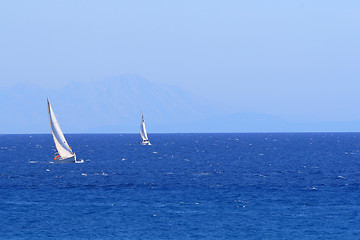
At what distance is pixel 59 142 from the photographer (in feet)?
422

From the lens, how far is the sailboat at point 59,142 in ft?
416

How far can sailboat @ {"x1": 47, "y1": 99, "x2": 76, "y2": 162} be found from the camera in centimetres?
12675

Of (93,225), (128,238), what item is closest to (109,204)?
(93,225)

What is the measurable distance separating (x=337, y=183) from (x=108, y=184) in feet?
132

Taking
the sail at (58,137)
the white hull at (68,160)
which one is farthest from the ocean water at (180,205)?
the white hull at (68,160)

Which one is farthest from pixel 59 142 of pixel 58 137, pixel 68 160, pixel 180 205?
pixel 180 205

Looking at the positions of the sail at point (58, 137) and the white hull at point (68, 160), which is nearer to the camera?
the sail at point (58, 137)

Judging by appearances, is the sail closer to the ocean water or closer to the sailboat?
the sailboat

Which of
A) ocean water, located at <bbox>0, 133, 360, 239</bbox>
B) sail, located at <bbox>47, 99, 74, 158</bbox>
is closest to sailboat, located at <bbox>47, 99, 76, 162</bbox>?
sail, located at <bbox>47, 99, 74, 158</bbox>

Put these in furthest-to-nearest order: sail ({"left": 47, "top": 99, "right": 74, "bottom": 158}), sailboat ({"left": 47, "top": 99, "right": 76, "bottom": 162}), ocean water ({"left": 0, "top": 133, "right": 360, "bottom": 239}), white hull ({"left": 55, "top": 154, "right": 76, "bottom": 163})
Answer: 1. white hull ({"left": 55, "top": 154, "right": 76, "bottom": 163})
2. sailboat ({"left": 47, "top": 99, "right": 76, "bottom": 162})
3. sail ({"left": 47, "top": 99, "right": 74, "bottom": 158})
4. ocean water ({"left": 0, "top": 133, "right": 360, "bottom": 239})

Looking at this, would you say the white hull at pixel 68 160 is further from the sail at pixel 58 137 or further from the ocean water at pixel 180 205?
the ocean water at pixel 180 205

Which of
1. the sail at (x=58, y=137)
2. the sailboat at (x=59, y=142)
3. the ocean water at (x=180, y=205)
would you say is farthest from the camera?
the sailboat at (x=59, y=142)

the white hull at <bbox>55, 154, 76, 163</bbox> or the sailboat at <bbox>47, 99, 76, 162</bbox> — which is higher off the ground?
the sailboat at <bbox>47, 99, 76, 162</bbox>

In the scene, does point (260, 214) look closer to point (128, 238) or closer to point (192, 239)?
point (192, 239)
